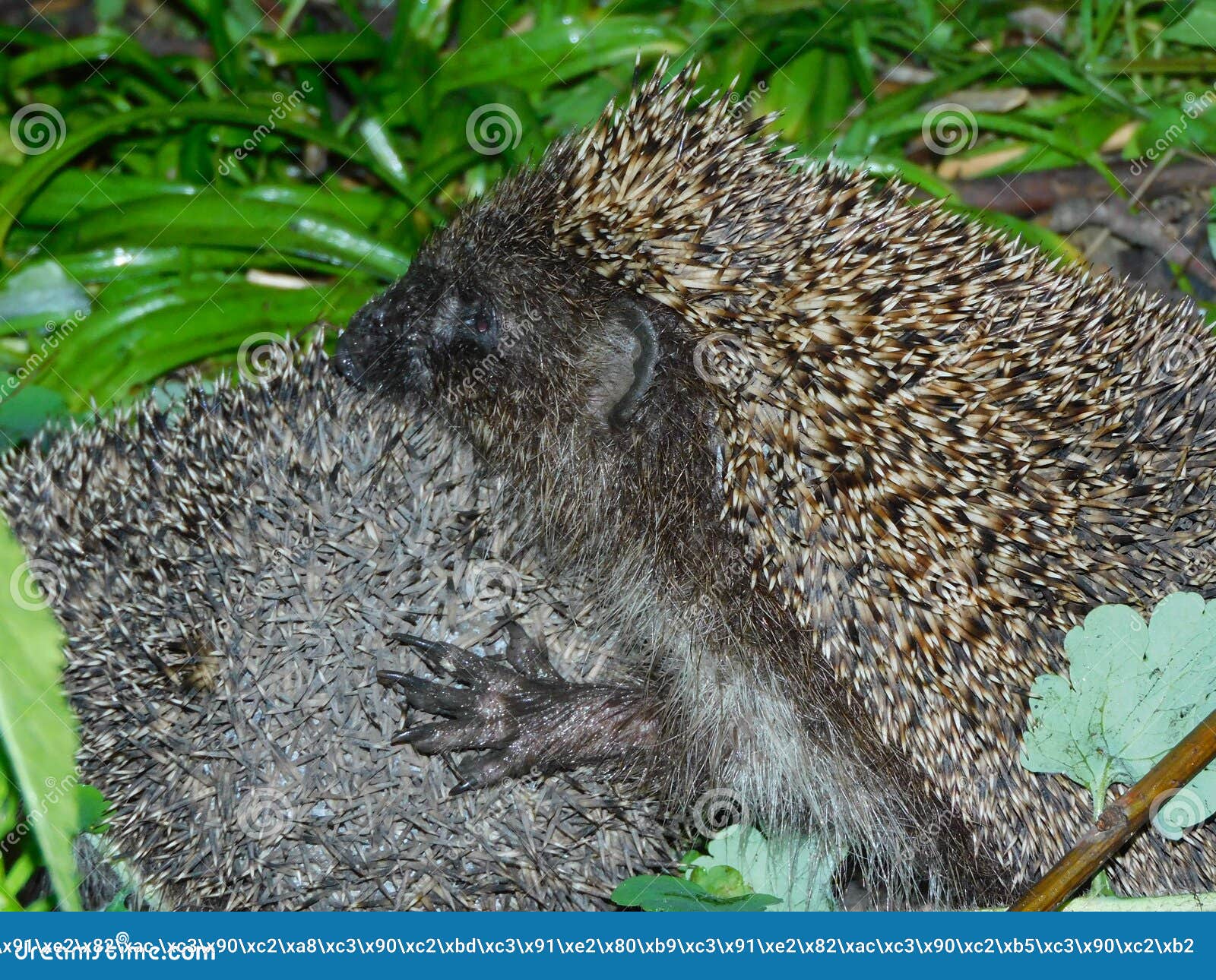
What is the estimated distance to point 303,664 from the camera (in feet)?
12.8

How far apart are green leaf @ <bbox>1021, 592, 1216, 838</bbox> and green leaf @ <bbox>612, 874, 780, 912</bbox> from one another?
103 cm

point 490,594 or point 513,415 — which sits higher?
point 513,415

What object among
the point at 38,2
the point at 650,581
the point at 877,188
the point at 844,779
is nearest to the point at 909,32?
the point at 877,188

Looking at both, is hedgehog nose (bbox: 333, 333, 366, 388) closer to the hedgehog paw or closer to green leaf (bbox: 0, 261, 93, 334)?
the hedgehog paw

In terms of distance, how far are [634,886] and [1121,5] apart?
5544mm

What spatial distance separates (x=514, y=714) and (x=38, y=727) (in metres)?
1.45

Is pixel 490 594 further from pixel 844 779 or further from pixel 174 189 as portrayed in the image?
pixel 174 189

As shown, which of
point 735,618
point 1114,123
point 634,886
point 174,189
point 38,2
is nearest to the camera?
point 634,886

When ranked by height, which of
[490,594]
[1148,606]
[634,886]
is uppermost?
[490,594]

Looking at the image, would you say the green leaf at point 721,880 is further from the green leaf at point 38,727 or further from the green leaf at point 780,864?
the green leaf at point 38,727

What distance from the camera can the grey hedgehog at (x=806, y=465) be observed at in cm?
361

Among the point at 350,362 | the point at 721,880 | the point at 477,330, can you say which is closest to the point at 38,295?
the point at 350,362

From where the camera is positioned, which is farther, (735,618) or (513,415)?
(513,415)

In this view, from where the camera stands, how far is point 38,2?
7035 mm
